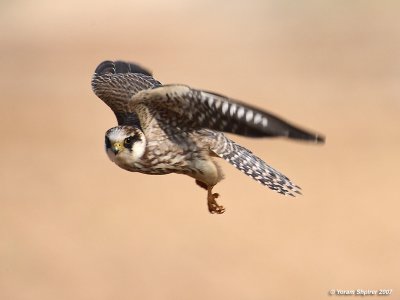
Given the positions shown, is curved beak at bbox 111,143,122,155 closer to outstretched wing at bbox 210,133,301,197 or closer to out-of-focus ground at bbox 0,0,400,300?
outstretched wing at bbox 210,133,301,197

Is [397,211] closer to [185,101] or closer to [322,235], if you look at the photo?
[322,235]

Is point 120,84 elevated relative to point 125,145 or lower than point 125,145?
elevated

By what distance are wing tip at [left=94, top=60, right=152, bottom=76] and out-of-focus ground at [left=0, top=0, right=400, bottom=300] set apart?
282 inches

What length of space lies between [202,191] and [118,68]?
12.4 meters

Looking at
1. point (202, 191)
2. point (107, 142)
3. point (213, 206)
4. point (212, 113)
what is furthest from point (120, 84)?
point (202, 191)

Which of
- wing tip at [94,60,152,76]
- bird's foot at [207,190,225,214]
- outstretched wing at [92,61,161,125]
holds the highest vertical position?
wing tip at [94,60,152,76]

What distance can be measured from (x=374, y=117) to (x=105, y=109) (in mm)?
6752

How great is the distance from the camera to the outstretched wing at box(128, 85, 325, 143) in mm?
6980

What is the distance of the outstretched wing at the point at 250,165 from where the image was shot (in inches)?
344

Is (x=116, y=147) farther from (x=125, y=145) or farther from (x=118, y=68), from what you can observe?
(x=118, y=68)

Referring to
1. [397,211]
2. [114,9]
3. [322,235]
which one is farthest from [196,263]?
[114,9]

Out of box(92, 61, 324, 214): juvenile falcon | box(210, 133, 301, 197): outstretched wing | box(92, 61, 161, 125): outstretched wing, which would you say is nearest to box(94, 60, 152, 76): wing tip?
box(92, 61, 161, 125): outstretched wing

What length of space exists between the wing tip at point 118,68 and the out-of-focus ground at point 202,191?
282 inches

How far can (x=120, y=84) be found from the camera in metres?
9.59
